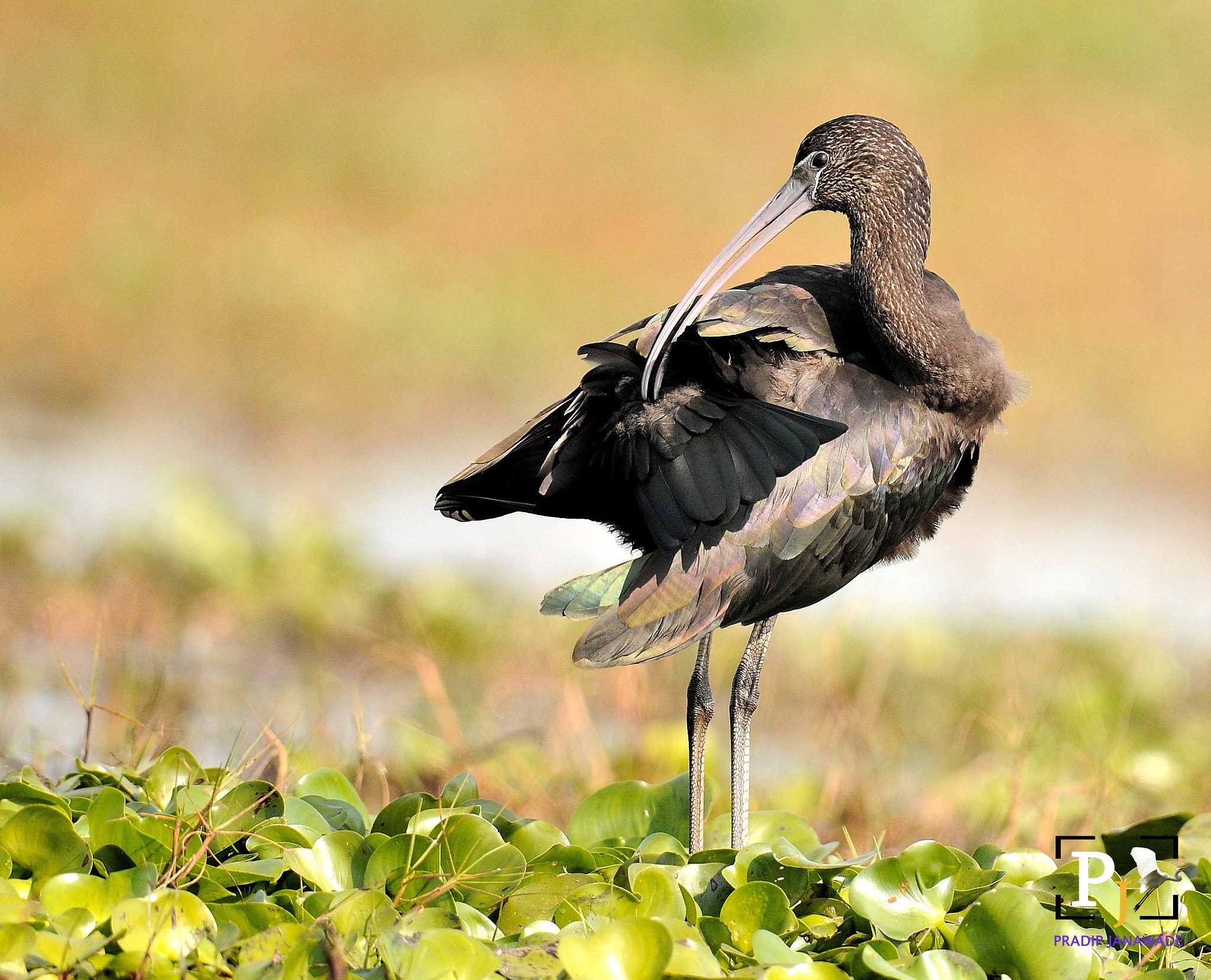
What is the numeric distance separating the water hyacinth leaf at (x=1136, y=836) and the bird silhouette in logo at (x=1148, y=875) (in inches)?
4.6

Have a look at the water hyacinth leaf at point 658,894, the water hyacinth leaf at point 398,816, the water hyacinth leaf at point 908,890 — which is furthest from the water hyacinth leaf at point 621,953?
the water hyacinth leaf at point 398,816

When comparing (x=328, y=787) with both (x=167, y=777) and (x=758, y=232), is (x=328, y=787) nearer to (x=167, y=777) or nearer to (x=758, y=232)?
(x=167, y=777)

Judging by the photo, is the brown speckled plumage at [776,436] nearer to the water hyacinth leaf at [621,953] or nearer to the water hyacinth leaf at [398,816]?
the water hyacinth leaf at [398,816]

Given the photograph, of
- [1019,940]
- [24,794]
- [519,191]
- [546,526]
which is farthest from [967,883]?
[519,191]

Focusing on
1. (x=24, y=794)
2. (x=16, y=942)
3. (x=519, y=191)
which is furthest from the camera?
(x=519, y=191)

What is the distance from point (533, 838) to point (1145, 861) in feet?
3.61

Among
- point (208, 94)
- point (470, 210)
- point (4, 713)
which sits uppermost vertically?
point (208, 94)

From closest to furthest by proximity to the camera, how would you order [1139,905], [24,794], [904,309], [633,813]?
[24,794]
[1139,905]
[904,309]
[633,813]

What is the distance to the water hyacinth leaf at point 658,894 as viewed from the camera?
2301 millimetres

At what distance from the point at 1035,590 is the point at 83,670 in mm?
3671

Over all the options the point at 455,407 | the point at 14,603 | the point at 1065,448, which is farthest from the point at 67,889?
the point at 1065,448

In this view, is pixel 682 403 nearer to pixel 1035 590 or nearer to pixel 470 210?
pixel 1035 590

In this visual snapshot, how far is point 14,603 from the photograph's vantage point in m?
4.92

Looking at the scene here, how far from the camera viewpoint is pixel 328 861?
94.7 inches
